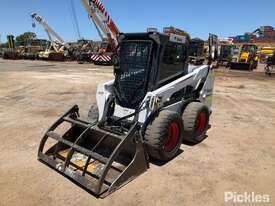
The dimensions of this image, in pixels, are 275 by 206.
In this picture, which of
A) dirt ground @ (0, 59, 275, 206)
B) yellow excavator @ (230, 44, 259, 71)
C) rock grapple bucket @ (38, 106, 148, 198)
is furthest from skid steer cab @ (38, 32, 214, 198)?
yellow excavator @ (230, 44, 259, 71)

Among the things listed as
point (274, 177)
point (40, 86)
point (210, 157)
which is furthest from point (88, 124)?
point (40, 86)

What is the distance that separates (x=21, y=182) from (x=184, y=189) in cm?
238

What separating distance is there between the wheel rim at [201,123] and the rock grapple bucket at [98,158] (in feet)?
6.20

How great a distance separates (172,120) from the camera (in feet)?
15.1

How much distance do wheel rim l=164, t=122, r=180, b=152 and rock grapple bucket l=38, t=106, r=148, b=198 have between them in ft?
2.03

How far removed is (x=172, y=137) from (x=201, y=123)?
1284 mm

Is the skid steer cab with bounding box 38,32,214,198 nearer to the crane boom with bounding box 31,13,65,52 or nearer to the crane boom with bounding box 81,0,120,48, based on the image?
the crane boom with bounding box 81,0,120,48

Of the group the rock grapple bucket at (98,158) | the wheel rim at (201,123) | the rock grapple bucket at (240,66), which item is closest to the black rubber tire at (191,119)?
the wheel rim at (201,123)

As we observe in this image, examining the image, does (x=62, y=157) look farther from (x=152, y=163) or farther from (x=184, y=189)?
(x=184, y=189)

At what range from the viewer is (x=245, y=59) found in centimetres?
2416

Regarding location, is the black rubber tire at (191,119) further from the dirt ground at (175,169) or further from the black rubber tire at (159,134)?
the black rubber tire at (159,134)

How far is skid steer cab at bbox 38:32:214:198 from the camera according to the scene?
414 centimetres

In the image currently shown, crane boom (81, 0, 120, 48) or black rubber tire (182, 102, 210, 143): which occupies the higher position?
crane boom (81, 0, 120, 48)

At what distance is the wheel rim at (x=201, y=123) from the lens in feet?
18.8
